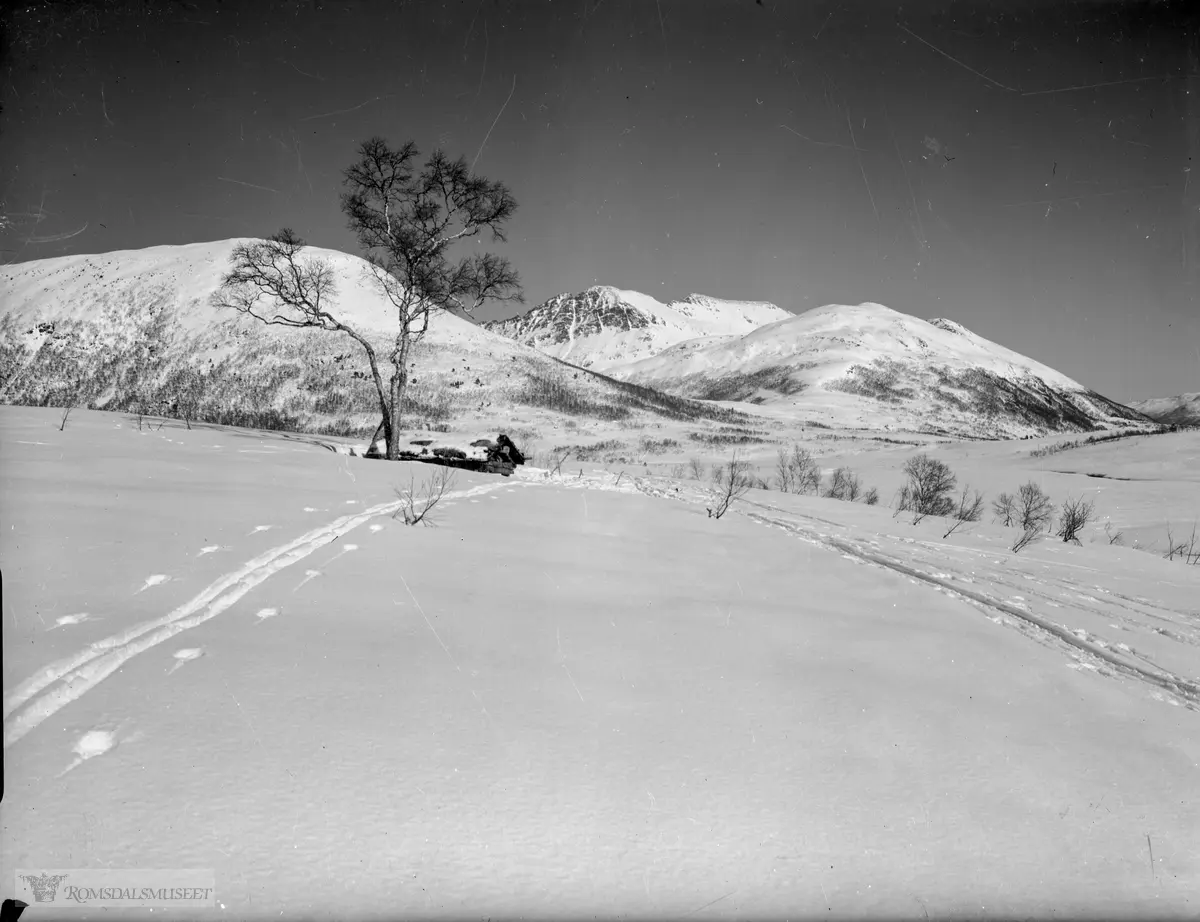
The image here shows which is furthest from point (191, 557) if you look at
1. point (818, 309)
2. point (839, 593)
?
point (818, 309)

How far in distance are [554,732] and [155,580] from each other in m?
2.18

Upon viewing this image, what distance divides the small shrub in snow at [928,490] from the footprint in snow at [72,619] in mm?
10462

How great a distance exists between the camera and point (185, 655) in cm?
211

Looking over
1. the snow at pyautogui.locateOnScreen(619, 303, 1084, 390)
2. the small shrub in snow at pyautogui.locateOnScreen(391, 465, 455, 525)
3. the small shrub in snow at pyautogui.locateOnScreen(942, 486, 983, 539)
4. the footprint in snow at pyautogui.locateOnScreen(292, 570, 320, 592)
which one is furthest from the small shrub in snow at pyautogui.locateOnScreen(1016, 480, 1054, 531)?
the snow at pyautogui.locateOnScreen(619, 303, 1084, 390)

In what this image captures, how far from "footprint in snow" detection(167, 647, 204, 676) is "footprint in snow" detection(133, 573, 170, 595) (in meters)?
0.79

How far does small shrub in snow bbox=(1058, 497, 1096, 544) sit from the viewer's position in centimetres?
1091

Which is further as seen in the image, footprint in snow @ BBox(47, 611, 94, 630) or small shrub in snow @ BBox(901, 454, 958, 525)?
small shrub in snow @ BBox(901, 454, 958, 525)

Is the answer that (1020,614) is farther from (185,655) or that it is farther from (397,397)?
(397,397)

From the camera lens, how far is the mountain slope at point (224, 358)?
37.5 m

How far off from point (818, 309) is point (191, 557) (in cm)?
20209

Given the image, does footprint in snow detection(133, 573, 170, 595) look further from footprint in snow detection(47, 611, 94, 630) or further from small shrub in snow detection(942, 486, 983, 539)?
small shrub in snow detection(942, 486, 983, 539)

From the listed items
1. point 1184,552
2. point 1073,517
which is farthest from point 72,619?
point 1184,552

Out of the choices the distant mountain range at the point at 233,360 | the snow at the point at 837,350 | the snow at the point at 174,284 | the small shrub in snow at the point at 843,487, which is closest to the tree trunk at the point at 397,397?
the distant mountain range at the point at 233,360

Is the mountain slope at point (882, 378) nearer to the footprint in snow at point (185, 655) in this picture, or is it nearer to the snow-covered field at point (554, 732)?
the snow-covered field at point (554, 732)
